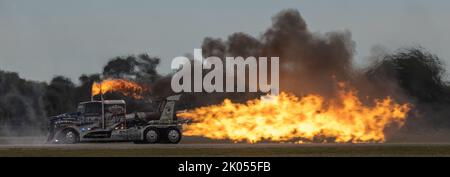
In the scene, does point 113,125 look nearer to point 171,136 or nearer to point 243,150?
point 171,136

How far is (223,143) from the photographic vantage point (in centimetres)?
4912


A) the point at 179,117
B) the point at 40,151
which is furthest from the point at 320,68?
the point at 40,151

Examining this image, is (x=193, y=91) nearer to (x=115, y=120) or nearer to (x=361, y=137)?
(x=115, y=120)

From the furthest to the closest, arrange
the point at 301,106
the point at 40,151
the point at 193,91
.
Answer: the point at 193,91 < the point at 301,106 < the point at 40,151

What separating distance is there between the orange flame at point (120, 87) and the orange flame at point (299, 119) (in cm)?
601

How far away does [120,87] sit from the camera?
54469 millimetres

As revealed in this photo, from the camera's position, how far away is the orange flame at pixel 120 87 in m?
52.3

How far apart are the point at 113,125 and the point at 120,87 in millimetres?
6280

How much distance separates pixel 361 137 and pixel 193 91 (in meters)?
10.5

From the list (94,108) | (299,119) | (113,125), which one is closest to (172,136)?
(113,125)

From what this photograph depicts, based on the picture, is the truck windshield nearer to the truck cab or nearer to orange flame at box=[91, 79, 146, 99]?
→ the truck cab

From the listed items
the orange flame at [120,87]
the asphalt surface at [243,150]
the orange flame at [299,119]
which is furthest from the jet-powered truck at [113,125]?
the orange flame at [120,87]

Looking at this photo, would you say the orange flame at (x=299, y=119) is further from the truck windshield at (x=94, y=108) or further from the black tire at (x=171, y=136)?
the truck windshield at (x=94, y=108)

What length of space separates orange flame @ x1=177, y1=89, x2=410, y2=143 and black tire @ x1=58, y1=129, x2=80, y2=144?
19.3 feet
